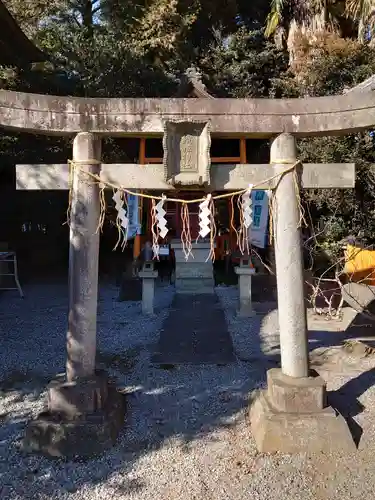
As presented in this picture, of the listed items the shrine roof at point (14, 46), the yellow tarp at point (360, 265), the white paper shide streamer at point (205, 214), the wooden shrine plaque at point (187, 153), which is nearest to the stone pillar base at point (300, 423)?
the white paper shide streamer at point (205, 214)

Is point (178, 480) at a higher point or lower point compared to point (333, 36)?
lower

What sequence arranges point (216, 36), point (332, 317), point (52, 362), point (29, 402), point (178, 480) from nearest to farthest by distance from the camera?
point (178, 480)
point (29, 402)
point (52, 362)
point (332, 317)
point (216, 36)

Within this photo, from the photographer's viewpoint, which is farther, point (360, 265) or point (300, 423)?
point (360, 265)

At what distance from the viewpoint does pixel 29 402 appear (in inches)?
153

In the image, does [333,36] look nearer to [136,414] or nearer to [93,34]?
[93,34]

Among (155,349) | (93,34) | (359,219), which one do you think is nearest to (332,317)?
(155,349)

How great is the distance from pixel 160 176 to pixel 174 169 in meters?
0.13

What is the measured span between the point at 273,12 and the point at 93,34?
16.4 ft

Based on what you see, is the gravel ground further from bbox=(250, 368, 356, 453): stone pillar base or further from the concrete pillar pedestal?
the concrete pillar pedestal

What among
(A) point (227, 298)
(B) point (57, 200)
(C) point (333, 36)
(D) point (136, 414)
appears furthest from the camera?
(B) point (57, 200)

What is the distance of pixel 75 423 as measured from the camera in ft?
10.0

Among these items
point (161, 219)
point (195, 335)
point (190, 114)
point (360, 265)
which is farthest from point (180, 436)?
point (360, 265)

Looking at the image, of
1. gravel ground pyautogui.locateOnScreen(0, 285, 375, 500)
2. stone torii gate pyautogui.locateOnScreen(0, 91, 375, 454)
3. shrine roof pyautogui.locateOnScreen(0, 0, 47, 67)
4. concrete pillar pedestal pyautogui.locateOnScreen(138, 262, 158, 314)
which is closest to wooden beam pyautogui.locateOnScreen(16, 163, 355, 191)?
stone torii gate pyautogui.locateOnScreen(0, 91, 375, 454)

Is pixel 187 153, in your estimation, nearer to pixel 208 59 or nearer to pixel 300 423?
pixel 300 423
